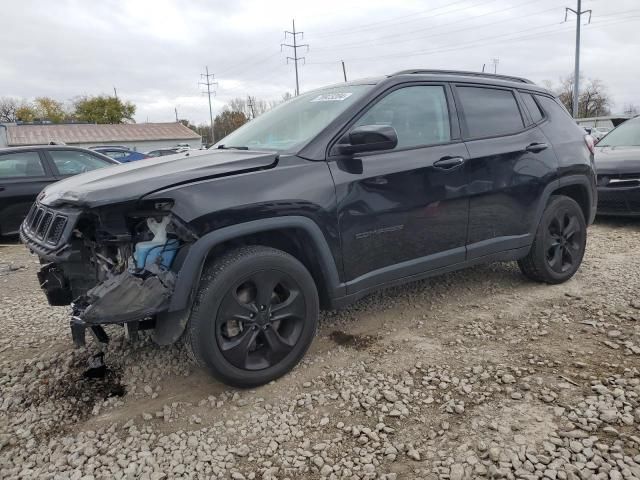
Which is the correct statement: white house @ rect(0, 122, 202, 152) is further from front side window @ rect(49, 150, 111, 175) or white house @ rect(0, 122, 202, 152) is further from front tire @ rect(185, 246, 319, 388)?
front tire @ rect(185, 246, 319, 388)

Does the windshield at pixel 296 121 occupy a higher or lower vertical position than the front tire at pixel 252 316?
higher

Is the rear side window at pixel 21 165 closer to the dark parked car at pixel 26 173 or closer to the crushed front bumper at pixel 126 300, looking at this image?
the dark parked car at pixel 26 173

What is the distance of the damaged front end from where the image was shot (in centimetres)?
239

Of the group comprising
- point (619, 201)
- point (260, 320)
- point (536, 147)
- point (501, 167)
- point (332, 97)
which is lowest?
point (619, 201)

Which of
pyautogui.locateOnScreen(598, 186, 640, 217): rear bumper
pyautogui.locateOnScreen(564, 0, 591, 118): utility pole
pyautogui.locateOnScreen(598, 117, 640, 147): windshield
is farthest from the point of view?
pyautogui.locateOnScreen(564, 0, 591, 118): utility pole

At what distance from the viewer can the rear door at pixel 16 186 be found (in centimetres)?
661

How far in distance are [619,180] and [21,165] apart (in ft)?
27.8

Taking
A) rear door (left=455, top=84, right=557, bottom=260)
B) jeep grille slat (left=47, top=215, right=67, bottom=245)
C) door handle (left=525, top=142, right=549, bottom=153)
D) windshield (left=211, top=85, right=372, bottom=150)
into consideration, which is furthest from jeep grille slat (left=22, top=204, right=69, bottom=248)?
door handle (left=525, top=142, right=549, bottom=153)

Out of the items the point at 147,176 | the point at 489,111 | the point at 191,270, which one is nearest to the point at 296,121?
the point at 147,176

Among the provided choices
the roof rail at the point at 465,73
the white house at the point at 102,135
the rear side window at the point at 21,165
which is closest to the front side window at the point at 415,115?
the roof rail at the point at 465,73

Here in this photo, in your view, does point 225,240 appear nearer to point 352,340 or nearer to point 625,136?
point 352,340

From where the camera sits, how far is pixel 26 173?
269 inches

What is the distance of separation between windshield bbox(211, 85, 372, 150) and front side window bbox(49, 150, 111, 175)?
4.33 metres

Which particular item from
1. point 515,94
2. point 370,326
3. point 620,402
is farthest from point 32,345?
point 515,94
